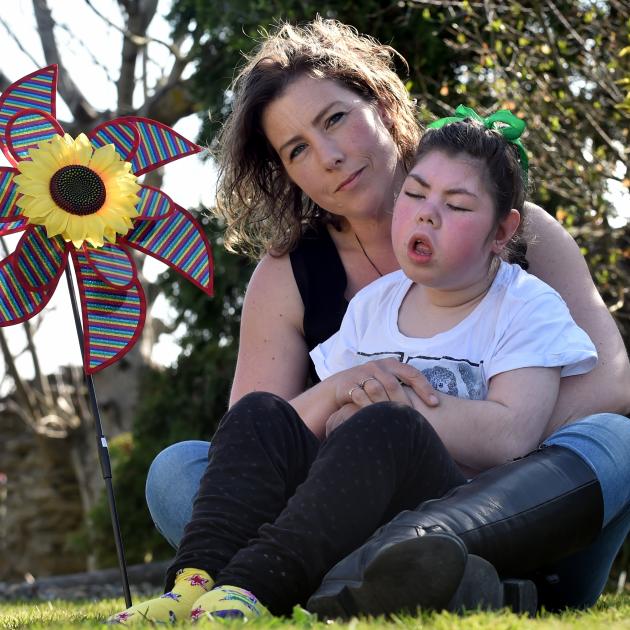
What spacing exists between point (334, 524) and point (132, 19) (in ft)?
25.4

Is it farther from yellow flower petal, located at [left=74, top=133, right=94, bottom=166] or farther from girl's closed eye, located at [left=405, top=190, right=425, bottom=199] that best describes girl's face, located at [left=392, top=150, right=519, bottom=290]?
yellow flower petal, located at [left=74, top=133, right=94, bottom=166]

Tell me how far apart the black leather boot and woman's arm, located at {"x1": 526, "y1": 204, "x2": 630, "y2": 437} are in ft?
0.94

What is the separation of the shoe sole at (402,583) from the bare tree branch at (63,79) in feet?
25.3

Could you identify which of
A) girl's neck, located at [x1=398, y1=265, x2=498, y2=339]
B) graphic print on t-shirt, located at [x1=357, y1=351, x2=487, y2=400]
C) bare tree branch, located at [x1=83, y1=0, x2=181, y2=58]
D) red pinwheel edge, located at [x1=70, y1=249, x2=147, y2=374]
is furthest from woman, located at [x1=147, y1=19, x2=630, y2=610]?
bare tree branch, located at [x1=83, y1=0, x2=181, y2=58]

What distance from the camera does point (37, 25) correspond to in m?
9.04

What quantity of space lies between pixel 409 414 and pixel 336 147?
39.3 inches

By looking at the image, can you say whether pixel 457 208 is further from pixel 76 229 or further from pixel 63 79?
pixel 63 79

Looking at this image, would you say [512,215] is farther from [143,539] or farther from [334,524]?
[143,539]

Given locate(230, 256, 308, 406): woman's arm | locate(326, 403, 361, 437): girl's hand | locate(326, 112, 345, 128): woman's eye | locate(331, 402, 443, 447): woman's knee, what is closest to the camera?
locate(331, 402, 443, 447): woman's knee

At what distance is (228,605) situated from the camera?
2002 mm

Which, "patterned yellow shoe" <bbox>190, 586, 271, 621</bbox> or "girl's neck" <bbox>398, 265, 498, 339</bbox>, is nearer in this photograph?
"patterned yellow shoe" <bbox>190, 586, 271, 621</bbox>

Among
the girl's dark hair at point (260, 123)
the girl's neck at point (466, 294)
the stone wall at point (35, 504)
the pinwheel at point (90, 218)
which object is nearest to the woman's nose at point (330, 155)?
the girl's dark hair at point (260, 123)

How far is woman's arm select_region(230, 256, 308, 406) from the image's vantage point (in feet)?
10.4

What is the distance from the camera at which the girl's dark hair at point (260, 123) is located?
3.19m
